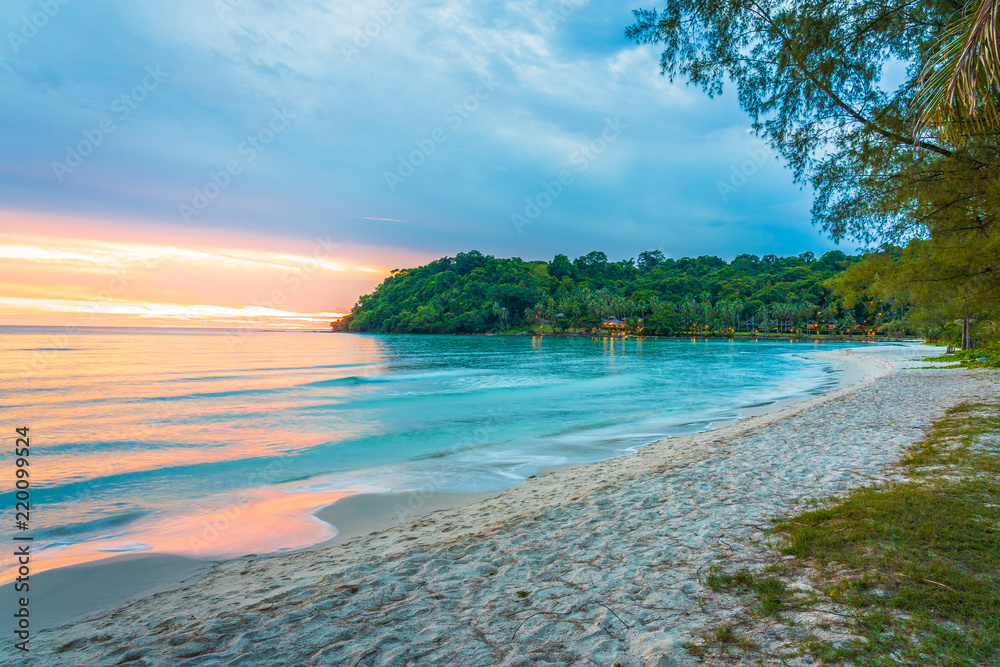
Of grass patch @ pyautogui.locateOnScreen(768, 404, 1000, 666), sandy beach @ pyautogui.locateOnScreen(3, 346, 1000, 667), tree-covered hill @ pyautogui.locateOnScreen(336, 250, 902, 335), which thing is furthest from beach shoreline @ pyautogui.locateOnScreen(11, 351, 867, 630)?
tree-covered hill @ pyautogui.locateOnScreen(336, 250, 902, 335)

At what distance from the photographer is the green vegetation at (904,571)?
269 centimetres

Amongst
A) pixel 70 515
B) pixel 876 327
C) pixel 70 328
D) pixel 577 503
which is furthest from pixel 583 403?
pixel 70 328

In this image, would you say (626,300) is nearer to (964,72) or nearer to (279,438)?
(279,438)

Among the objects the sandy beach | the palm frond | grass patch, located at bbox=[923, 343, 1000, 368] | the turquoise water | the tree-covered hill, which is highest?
the tree-covered hill

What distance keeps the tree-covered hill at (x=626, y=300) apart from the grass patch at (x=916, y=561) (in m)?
131

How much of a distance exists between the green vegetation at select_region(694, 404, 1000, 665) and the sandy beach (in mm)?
505

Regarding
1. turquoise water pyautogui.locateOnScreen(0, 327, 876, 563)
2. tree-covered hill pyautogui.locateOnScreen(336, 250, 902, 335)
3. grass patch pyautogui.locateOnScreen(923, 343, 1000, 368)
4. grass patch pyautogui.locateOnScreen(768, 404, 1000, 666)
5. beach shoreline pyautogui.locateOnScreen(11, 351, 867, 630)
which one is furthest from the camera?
tree-covered hill pyautogui.locateOnScreen(336, 250, 902, 335)

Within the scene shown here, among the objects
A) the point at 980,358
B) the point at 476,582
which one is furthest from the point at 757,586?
the point at 980,358

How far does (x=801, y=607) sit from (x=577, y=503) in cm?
363

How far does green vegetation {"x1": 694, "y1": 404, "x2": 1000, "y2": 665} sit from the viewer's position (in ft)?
8.82

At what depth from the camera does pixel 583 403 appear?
21656 millimetres

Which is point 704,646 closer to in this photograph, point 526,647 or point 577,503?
point 526,647

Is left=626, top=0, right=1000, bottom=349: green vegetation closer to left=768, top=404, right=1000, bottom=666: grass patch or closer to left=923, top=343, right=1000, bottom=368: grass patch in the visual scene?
left=768, top=404, right=1000, bottom=666: grass patch

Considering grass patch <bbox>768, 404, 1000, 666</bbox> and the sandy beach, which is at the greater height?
grass patch <bbox>768, 404, 1000, 666</bbox>
